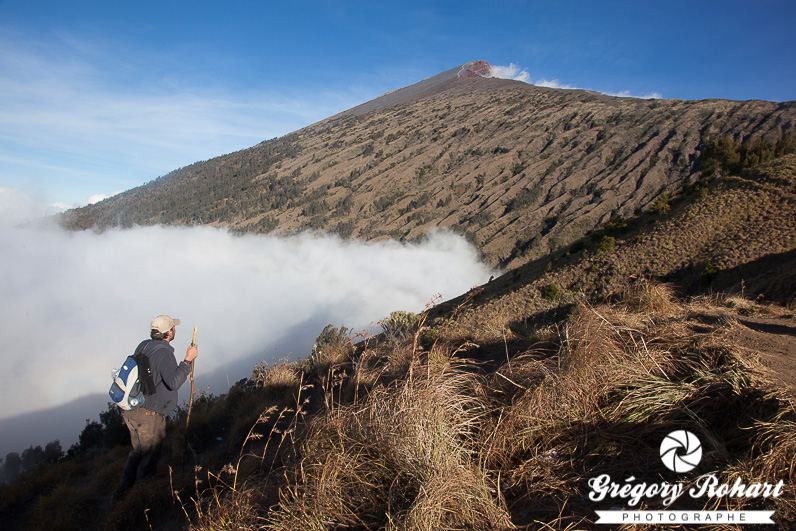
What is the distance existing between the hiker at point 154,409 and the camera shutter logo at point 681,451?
13.5 ft

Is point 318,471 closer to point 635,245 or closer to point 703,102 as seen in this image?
point 635,245

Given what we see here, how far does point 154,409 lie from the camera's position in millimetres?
3945

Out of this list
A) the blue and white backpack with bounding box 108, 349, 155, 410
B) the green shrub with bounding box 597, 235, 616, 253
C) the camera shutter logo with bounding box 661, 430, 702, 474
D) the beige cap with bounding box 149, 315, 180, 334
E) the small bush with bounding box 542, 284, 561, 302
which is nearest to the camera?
the camera shutter logo with bounding box 661, 430, 702, 474

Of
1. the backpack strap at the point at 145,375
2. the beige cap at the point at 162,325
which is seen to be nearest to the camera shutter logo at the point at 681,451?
the backpack strap at the point at 145,375

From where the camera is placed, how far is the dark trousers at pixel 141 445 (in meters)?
3.94

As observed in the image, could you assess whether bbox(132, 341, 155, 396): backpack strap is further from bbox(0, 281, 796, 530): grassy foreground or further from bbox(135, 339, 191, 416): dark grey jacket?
bbox(0, 281, 796, 530): grassy foreground

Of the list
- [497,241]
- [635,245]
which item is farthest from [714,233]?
[497,241]

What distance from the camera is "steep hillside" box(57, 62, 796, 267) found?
55781 millimetres

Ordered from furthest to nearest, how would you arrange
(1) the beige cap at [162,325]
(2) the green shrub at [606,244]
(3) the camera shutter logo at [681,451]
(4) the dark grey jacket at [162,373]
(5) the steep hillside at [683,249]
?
(2) the green shrub at [606,244] < (5) the steep hillside at [683,249] < (1) the beige cap at [162,325] < (4) the dark grey jacket at [162,373] < (3) the camera shutter logo at [681,451]

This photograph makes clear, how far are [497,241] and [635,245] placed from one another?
47.2 meters

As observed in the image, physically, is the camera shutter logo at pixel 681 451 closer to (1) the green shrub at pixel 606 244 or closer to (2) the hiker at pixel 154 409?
(2) the hiker at pixel 154 409

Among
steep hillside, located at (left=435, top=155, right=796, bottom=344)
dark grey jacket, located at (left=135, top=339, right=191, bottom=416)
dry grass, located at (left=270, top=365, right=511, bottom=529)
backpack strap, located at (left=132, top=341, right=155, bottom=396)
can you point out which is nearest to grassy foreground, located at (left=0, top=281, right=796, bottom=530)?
dry grass, located at (left=270, top=365, right=511, bottom=529)

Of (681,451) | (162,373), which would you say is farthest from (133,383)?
(681,451)

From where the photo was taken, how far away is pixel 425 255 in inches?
2830
